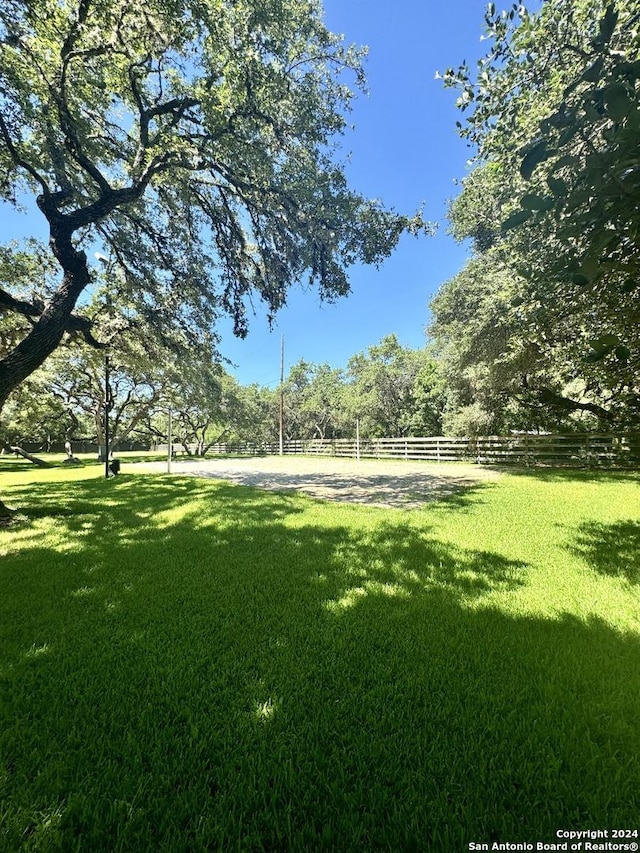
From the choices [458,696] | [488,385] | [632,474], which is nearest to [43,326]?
[458,696]

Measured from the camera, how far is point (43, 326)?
567 cm

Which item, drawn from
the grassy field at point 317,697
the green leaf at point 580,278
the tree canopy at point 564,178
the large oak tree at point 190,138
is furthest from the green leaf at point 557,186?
the large oak tree at point 190,138

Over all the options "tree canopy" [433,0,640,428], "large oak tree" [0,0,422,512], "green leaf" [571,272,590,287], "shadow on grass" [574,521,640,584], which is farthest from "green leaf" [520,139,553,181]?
"large oak tree" [0,0,422,512]

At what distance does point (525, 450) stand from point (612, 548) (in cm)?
973

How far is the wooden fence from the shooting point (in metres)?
10.8

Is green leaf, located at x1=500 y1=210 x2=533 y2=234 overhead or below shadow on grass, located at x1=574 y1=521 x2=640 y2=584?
overhead

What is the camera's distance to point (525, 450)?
12602 millimetres

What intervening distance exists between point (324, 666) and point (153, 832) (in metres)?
0.99

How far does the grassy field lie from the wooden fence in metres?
9.09

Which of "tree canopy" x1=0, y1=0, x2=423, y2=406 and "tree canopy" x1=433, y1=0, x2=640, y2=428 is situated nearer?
"tree canopy" x1=433, y1=0, x2=640, y2=428

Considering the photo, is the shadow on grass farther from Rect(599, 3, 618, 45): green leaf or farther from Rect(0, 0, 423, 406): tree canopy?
Rect(0, 0, 423, 406): tree canopy

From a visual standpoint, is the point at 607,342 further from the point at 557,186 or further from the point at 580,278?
the point at 557,186

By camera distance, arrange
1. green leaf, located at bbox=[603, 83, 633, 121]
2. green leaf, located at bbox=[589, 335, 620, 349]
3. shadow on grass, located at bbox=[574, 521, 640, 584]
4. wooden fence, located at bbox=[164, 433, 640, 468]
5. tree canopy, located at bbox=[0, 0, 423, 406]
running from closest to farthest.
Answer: green leaf, located at bbox=[603, 83, 633, 121] < green leaf, located at bbox=[589, 335, 620, 349] < shadow on grass, located at bbox=[574, 521, 640, 584] < tree canopy, located at bbox=[0, 0, 423, 406] < wooden fence, located at bbox=[164, 433, 640, 468]

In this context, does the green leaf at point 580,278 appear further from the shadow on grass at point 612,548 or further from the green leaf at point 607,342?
the shadow on grass at point 612,548
